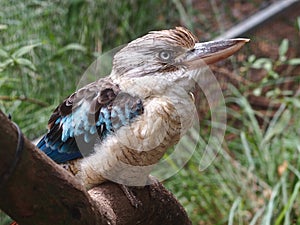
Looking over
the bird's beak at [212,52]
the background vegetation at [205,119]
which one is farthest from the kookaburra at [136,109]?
the background vegetation at [205,119]

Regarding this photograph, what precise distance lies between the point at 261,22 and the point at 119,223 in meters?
Result: 2.02

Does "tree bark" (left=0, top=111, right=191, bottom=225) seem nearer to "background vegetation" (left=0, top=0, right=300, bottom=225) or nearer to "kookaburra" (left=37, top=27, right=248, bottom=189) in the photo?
"kookaburra" (left=37, top=27, right=248, bottom=189)

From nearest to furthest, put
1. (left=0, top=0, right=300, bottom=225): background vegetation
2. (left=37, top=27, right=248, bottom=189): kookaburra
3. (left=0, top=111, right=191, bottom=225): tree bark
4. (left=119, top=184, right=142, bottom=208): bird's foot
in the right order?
(left=0, top=111, right=191, bottom=225): tree bark
(left=37, top=27, right=248, bottom=189): kookaburra
(left=119, top=184, right=142, bottom=208): bird's foot
(left=0, top=0, right=300, bottom=225): background vegetation

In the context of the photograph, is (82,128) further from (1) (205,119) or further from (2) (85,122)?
(1) (205,119)

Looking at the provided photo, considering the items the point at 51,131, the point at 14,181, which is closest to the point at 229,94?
the point at 51,131

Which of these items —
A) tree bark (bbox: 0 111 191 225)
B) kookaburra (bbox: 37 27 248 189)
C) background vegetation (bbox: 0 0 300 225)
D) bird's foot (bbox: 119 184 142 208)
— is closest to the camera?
tree bark (bbox: 0 111 191 225)

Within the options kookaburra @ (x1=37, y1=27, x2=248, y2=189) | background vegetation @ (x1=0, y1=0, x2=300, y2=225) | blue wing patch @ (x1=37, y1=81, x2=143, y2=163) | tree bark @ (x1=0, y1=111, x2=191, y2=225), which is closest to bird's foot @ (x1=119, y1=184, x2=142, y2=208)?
kookaburra @ (x1=37, y1=27, x2=248, y2=189)

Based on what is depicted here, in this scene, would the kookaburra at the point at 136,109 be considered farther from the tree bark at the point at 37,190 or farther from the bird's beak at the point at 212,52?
the tree bark at the point at 37,190

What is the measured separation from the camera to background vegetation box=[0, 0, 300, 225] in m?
2.81

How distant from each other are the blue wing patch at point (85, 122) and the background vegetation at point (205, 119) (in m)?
0.69

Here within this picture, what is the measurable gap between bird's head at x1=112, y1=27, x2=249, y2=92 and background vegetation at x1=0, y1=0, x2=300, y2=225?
832 mm

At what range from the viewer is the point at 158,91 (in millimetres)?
1640

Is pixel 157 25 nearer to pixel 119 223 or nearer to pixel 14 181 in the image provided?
pixel 119 223

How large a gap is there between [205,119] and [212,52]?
172cm
